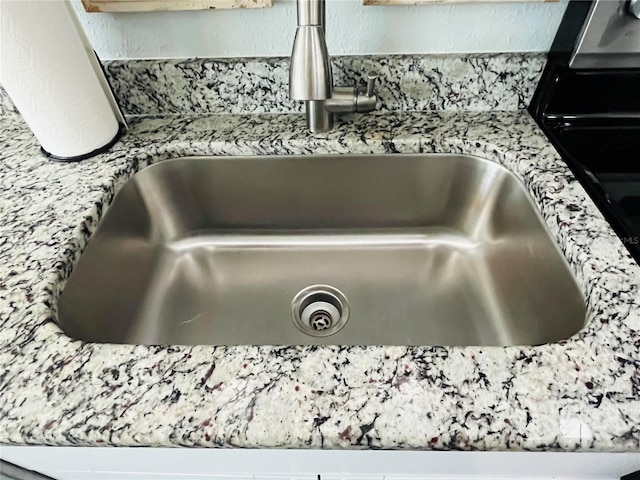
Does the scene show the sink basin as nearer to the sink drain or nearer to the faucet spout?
the sink drain

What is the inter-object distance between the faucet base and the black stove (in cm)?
40

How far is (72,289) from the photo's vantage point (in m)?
0.58

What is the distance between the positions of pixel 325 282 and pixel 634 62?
67 cm

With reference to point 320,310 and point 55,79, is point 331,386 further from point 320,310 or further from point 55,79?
point 55,79

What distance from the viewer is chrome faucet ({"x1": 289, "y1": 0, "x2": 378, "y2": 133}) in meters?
0.64

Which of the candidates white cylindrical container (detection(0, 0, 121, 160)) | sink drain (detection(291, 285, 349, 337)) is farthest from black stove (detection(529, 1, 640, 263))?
white cylindrical container (detection(0, 0, 121, 160))

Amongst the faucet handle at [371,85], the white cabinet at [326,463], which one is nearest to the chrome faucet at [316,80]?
the faucet handle at [371,85]

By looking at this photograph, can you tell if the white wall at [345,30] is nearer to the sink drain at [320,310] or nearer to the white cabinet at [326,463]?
the sink drain at [320,310]

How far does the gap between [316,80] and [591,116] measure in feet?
1.69

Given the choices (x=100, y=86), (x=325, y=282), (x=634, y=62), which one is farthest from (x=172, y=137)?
(x=634, y=62)

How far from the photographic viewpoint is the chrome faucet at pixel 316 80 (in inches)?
25.0

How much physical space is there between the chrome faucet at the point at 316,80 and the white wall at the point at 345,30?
9 centimetres

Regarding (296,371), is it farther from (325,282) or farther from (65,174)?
(65,174)

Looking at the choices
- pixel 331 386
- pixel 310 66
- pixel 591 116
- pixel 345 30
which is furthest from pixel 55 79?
pixel 591 116
